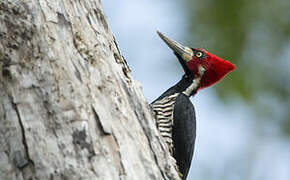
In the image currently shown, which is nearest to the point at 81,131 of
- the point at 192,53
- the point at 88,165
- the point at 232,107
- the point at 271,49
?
the point at 88,165

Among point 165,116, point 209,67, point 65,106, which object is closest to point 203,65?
point 209,67

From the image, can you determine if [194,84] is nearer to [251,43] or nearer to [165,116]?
[165,116]

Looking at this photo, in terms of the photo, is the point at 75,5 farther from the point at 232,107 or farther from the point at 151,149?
the point at 232,107

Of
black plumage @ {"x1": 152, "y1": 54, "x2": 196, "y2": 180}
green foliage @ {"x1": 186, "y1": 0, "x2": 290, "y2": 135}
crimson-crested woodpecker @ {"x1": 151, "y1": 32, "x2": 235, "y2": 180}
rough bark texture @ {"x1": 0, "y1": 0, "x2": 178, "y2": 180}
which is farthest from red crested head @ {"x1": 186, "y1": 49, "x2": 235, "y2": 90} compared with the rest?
rough bark texture @ {"x1": 0, "y1": 0, "x2": 178, "y2": 180}

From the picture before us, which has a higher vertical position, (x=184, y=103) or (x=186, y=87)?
(x=186, y=87)

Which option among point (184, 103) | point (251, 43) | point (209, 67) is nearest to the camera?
point (184, 103)

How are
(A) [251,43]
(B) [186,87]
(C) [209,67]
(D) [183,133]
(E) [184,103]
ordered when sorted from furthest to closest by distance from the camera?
(A) [251,43]
(C) [209,67]
(B) [186,87]
(E) [184,103]
(D) [183,133]

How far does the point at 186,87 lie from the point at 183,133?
2.34ft

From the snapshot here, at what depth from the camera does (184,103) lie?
14.9ft

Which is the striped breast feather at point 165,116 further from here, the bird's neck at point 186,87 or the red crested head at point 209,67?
the red crested head at point 209,67

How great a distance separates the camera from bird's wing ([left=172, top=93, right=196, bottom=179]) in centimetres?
425

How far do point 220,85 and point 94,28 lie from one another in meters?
4.07

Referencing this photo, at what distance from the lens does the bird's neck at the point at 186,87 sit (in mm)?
4801

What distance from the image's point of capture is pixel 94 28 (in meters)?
3.09
